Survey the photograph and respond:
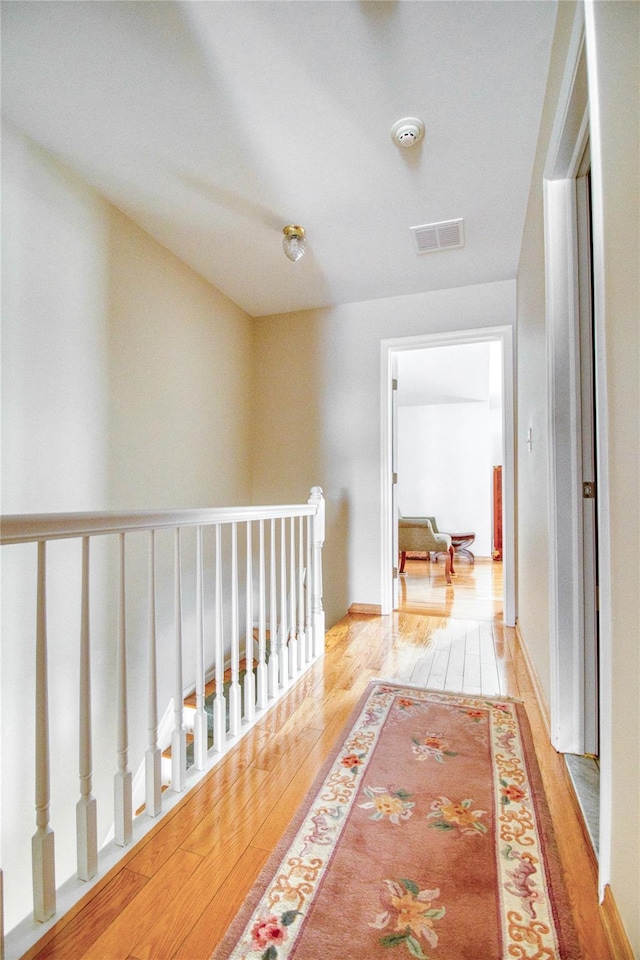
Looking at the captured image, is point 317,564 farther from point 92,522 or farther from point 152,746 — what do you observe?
point 92,522

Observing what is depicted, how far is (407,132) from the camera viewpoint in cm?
186

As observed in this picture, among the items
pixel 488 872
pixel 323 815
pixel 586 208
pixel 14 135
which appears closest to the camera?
pixel 488 872

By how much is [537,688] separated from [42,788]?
1.92m

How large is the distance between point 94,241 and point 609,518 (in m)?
2.63

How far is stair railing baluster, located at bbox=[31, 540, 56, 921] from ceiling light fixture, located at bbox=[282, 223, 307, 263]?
220 cm

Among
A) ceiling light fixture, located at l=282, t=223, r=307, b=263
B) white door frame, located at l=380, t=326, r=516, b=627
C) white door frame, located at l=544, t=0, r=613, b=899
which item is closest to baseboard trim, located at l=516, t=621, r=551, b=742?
white door frame, located at l=544, t=0, r=613, b=899

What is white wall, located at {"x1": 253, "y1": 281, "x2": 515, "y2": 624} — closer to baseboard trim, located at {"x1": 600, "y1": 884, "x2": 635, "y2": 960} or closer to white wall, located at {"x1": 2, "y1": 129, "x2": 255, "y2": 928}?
white wall, located at {"x1": 2, "y1": 129, "x2": 255, "y2": 928}

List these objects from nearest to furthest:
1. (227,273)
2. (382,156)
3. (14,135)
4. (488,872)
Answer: (488,872) < (14,135) < (382,156) < (227,273)

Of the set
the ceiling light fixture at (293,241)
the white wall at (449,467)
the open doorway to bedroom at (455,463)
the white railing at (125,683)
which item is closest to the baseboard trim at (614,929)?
the white railing at (125,683)

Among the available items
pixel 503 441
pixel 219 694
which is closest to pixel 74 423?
pixel 219 694

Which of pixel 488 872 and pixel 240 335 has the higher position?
pixel 240 335

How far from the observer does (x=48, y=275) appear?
2047 millimetres

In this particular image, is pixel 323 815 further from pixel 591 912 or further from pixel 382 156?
pixel 382 156

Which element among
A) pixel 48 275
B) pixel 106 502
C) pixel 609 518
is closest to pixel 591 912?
pixel 609 518
